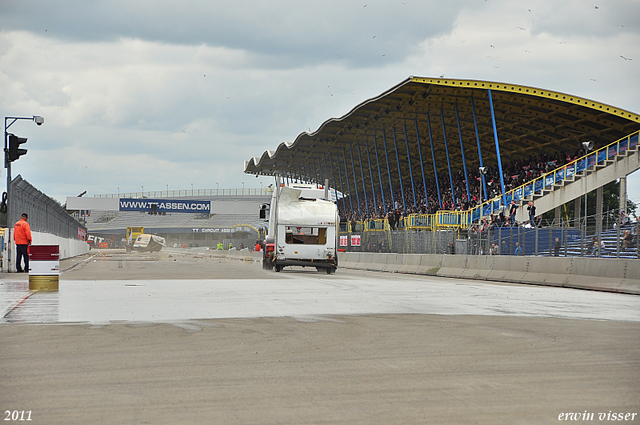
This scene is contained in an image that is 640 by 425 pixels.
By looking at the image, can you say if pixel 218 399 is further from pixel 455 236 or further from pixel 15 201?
pixel 455 236

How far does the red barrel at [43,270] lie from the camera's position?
15508 millimetres

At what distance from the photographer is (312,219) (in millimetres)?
27641

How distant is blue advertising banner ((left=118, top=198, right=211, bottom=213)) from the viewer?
3506 inches

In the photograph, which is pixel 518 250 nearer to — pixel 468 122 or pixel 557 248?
pixel 557 248

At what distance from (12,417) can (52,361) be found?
6.92 ft

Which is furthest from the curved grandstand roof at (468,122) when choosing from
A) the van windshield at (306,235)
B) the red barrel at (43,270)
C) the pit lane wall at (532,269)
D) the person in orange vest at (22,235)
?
the red barrel at (43,270)

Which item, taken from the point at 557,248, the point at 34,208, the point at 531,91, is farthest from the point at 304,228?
the point at 531,91

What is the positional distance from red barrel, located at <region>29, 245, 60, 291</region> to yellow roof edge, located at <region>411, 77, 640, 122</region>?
27.5 metres

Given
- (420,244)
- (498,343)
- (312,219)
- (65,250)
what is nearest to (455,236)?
(420,244)

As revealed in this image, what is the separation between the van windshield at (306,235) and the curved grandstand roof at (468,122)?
48.9ft

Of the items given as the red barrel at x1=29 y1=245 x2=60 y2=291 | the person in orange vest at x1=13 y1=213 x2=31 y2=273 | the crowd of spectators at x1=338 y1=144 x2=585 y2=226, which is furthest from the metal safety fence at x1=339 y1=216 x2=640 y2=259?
the person in orange vest at x1=13 y1=213 x2=31 y2=273

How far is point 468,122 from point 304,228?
2638 cm

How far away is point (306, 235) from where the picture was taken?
28250 millimetres

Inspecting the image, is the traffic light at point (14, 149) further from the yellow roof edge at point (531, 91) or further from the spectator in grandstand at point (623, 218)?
the yellow roof edge at point (531, 91)
